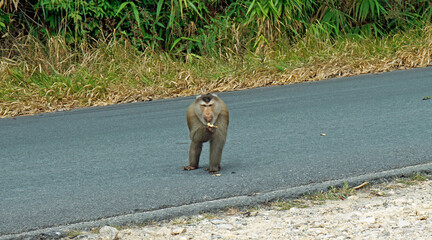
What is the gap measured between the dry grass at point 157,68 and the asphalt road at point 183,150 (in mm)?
816

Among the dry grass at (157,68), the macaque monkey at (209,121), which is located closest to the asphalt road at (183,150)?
the macaque monkey at (209,121)

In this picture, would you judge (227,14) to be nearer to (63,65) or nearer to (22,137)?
(63,65)

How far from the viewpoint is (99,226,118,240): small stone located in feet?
11.4

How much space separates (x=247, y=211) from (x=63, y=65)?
7756 mm

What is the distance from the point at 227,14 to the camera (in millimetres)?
12031

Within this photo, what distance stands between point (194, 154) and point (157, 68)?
588cm

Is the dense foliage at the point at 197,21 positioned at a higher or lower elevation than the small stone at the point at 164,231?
lower

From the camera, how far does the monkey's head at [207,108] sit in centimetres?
430

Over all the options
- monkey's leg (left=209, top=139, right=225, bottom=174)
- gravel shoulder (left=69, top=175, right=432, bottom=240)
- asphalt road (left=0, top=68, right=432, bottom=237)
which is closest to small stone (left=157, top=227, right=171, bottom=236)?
gravel shoulder (left=69, top=175, right=432, bottom=240)

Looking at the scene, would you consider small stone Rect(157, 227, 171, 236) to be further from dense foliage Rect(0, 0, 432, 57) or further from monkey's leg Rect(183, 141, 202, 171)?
dense foliage Rect(0, 0, 432, 57)

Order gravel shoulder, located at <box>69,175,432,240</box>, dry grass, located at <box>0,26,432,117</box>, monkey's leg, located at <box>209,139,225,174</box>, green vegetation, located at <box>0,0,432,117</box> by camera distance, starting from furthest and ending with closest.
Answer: green vegetation, located at <box>0,0,432,117</box>
dry grass, located at <box>0,26,432,117</box>
monkey's leg, located at <box>209,139,225,174</box>
gravel shoulder, located at <box>69,175,432,240</box>

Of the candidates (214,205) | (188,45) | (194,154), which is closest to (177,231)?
(214,205)

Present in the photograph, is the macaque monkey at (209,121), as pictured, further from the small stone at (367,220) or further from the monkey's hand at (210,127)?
the small stone at (367,220)

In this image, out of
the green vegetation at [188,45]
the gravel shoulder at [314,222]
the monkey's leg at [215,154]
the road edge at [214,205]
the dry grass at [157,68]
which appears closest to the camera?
the gravel shoulder at [314,222]
